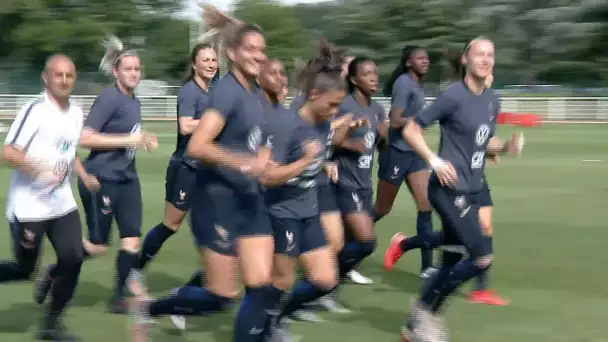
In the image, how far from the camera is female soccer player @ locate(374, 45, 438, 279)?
797cm

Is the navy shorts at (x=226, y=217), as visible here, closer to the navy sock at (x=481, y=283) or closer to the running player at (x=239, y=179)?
the running player at (x=239, y=179)

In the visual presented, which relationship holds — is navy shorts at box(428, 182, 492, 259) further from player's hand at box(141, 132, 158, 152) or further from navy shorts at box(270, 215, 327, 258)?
player's hand at box(141, 132, 158, 152)

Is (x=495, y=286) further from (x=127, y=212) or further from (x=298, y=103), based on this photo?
(x=127, y=212)

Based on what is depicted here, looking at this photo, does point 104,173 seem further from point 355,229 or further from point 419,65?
point 419,65

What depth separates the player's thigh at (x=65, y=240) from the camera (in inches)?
231

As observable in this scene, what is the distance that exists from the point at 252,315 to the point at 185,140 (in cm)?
256

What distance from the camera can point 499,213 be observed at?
487 inches

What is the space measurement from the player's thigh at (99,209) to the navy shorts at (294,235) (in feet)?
7.04

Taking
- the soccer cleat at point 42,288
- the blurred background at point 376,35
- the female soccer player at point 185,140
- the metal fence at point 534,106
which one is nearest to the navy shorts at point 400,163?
the female soccer player at point 185,140

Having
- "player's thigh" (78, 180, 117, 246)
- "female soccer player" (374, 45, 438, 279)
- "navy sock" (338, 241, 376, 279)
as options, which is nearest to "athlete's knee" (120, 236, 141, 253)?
"player's thigh" (78, 180, 117, 246)

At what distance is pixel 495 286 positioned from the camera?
25.7ft

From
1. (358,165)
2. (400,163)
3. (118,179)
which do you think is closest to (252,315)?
(118,179)

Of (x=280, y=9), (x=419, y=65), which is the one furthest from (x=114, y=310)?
(x=280, y=9)

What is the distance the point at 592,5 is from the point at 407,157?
4037cm
